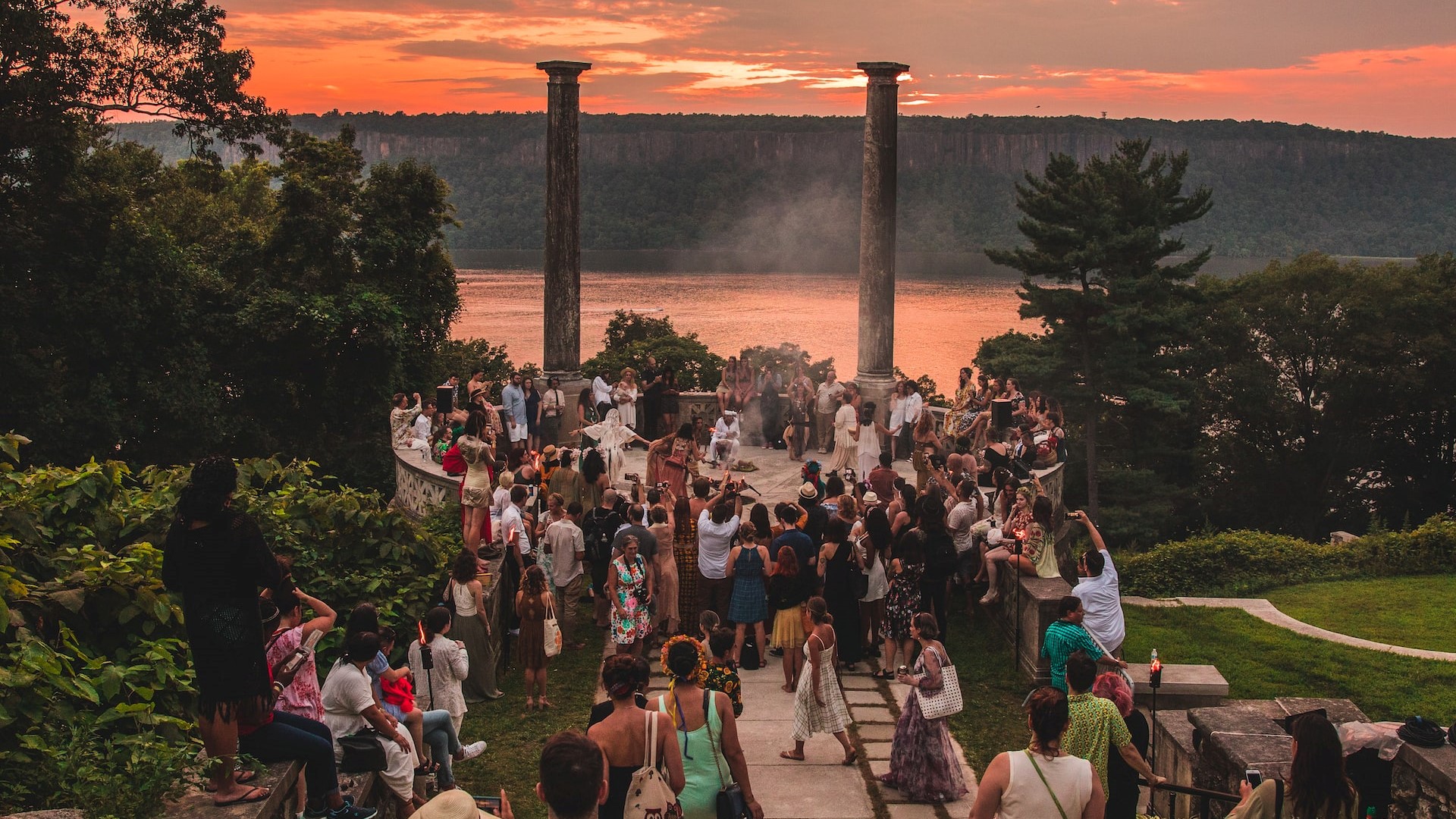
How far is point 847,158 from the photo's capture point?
5207 inches

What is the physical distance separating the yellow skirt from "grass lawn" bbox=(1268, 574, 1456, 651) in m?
8.53

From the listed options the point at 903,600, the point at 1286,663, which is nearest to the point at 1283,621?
the point at 1286,663

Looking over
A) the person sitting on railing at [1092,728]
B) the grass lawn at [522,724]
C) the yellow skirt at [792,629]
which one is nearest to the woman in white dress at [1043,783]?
the person sitting on railing at [1092,728]

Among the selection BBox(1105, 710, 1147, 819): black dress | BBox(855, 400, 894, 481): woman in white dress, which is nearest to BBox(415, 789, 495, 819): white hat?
BBox(1105, 710, 1147, 819): black dress

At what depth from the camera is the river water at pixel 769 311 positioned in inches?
3615

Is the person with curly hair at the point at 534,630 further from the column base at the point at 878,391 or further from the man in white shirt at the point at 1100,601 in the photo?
the column base at the point at 878,391

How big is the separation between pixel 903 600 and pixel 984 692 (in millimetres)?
1223

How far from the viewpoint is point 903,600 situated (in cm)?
1184

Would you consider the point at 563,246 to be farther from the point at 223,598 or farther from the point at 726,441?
the point at 223,598

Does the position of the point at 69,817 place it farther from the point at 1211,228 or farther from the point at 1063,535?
the point at 1211,228

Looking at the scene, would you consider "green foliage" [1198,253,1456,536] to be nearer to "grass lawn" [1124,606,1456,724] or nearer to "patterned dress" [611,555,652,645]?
"grass lawn" [1124,606,1456,724]

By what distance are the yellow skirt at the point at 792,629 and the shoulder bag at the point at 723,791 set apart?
14.3ft

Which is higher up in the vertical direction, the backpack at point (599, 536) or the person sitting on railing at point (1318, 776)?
the person sitting on railing at point (1318, 776)

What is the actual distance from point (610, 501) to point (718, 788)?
6.44 meters
